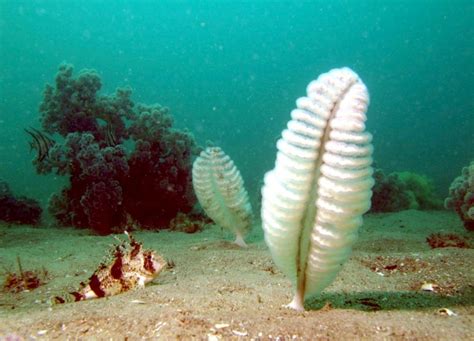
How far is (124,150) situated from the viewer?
809cm

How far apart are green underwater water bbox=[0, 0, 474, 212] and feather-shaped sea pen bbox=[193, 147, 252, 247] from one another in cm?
3128

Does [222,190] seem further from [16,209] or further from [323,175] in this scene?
[16,209]

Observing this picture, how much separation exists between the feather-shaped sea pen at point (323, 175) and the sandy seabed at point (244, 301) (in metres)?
0.49

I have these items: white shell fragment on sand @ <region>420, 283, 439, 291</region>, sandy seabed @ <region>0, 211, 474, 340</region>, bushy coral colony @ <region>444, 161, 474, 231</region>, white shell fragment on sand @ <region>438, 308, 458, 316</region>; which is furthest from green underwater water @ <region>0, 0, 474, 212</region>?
white shell fragment on sand @ <region>438, 308, 458, 316</region>

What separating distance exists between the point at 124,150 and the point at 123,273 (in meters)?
4.82

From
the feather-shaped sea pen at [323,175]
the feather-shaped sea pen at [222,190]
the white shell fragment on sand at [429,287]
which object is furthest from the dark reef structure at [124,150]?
the feather-shaped sea pen at [323,175]

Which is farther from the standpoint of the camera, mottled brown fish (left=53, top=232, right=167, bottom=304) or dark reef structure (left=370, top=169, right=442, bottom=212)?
dark reef structure (left=370, top=169, right=442, bottom=212)

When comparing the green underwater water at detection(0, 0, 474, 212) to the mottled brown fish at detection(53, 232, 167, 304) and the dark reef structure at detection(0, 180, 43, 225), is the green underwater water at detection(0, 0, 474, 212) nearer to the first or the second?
the dark reef structure at detection(0, 180, 43, 225)

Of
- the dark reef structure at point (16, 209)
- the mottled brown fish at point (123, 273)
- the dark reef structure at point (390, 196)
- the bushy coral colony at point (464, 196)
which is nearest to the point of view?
the mottled brown fish at point (123, 273)

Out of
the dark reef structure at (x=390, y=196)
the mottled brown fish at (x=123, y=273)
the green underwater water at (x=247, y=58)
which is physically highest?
the green underwater water at (x=247, y=58)

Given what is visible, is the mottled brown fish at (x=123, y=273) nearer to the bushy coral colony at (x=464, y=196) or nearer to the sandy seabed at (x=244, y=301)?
the sandy seabed at (x=244, y=301)

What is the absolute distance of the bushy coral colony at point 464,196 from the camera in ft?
22.5

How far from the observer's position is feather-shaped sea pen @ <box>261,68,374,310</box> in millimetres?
2150

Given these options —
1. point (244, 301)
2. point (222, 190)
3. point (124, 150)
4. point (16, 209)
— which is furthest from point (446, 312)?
point (16, 209)
